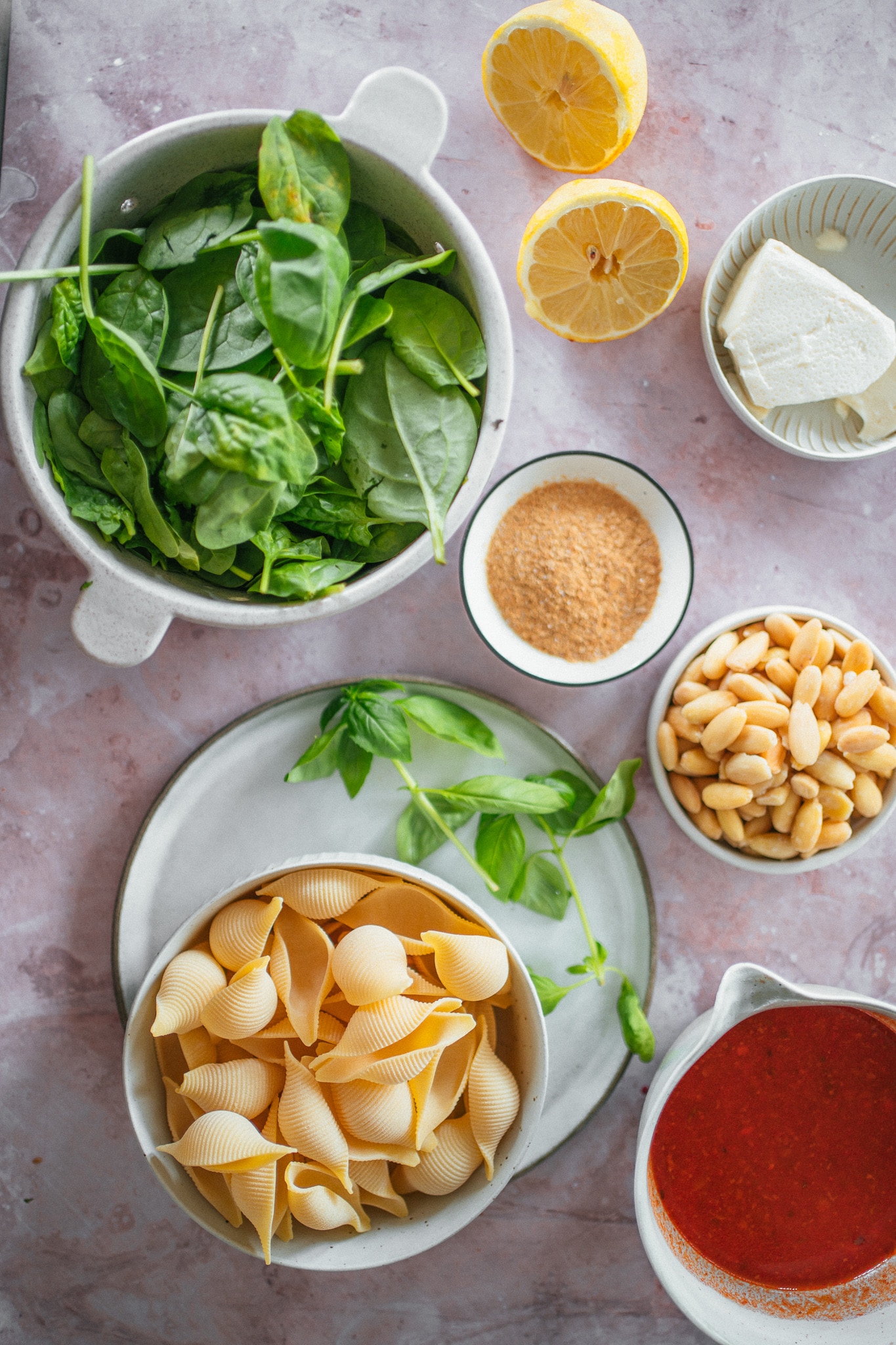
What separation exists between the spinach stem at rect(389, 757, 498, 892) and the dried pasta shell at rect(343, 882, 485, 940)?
0.27 feet

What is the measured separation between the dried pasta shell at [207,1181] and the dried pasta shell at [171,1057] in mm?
19

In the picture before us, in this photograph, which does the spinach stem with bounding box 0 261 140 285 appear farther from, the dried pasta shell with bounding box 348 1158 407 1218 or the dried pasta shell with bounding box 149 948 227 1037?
the dried pasta shell with bounding box 348 1158 407 1218

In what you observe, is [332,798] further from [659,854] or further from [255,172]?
[255,172]

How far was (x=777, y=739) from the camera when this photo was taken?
92cm

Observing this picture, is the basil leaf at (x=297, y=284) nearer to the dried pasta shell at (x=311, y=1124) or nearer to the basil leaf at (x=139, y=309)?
the basil leaf at (x=139, y=309)

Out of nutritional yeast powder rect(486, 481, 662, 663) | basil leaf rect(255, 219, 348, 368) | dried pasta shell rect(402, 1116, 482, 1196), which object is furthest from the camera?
nutritional yeast powder rect(486, 481, 662, 663)

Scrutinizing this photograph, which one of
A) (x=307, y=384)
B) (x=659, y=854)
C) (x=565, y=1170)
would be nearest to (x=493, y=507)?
(x=307, y=384)

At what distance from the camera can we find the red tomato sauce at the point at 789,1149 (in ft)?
3.14

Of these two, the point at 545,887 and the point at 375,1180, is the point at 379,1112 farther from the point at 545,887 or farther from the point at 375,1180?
the point at 545,887

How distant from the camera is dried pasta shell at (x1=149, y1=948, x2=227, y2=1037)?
79 cm

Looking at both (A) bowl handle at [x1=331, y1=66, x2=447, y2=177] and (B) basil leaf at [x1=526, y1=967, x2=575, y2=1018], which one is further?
(B) basil leaf at [x1=526, y1=967, x2=575, y2=1018]

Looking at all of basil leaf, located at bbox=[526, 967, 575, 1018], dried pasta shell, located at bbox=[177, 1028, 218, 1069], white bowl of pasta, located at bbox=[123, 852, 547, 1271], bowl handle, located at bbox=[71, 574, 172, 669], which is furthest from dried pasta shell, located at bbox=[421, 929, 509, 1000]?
bowl handle, located at bbox=[71, 574, 172, 669]

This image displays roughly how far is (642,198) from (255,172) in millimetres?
342

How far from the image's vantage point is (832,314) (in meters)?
0.93
